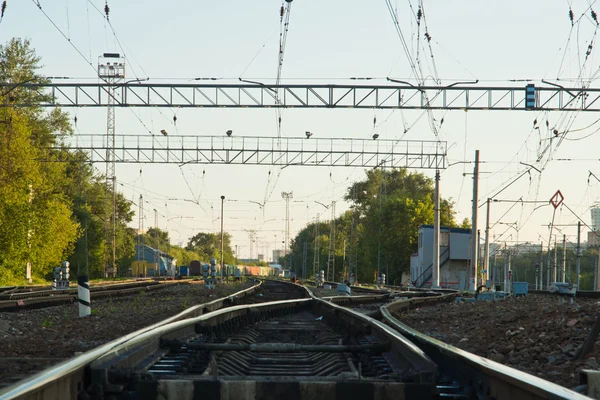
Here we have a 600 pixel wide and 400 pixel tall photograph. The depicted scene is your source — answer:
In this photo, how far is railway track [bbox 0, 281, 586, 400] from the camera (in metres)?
4.96

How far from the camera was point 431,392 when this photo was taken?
5.32 metres

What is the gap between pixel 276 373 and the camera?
6.62 m

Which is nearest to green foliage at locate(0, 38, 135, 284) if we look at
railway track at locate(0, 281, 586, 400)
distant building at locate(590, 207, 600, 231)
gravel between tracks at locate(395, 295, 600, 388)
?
gravel between tracks at locate(395, 295, 600, 388)

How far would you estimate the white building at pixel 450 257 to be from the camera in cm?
7150

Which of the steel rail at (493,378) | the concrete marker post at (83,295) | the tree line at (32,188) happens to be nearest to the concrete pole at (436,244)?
the tree line at (32,188)

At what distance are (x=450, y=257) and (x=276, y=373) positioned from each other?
6594 cm

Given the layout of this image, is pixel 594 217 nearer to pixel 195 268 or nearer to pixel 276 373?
pixel 195 268

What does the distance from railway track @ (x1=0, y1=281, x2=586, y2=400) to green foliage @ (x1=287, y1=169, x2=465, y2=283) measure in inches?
2686

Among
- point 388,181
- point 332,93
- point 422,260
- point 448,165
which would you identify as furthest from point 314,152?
point 388,181

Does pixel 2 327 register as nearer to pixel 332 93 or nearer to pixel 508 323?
pixel 508 323

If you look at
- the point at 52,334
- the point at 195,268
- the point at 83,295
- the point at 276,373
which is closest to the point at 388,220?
the point at 195,268

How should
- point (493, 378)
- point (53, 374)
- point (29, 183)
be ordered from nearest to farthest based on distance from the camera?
1. point (53, 374)
2. point (493, 378)
3. point (29, 183)

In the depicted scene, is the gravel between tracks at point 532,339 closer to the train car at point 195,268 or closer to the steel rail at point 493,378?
the steel rail at point 493,378

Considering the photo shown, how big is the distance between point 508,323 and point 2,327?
8210 mm
